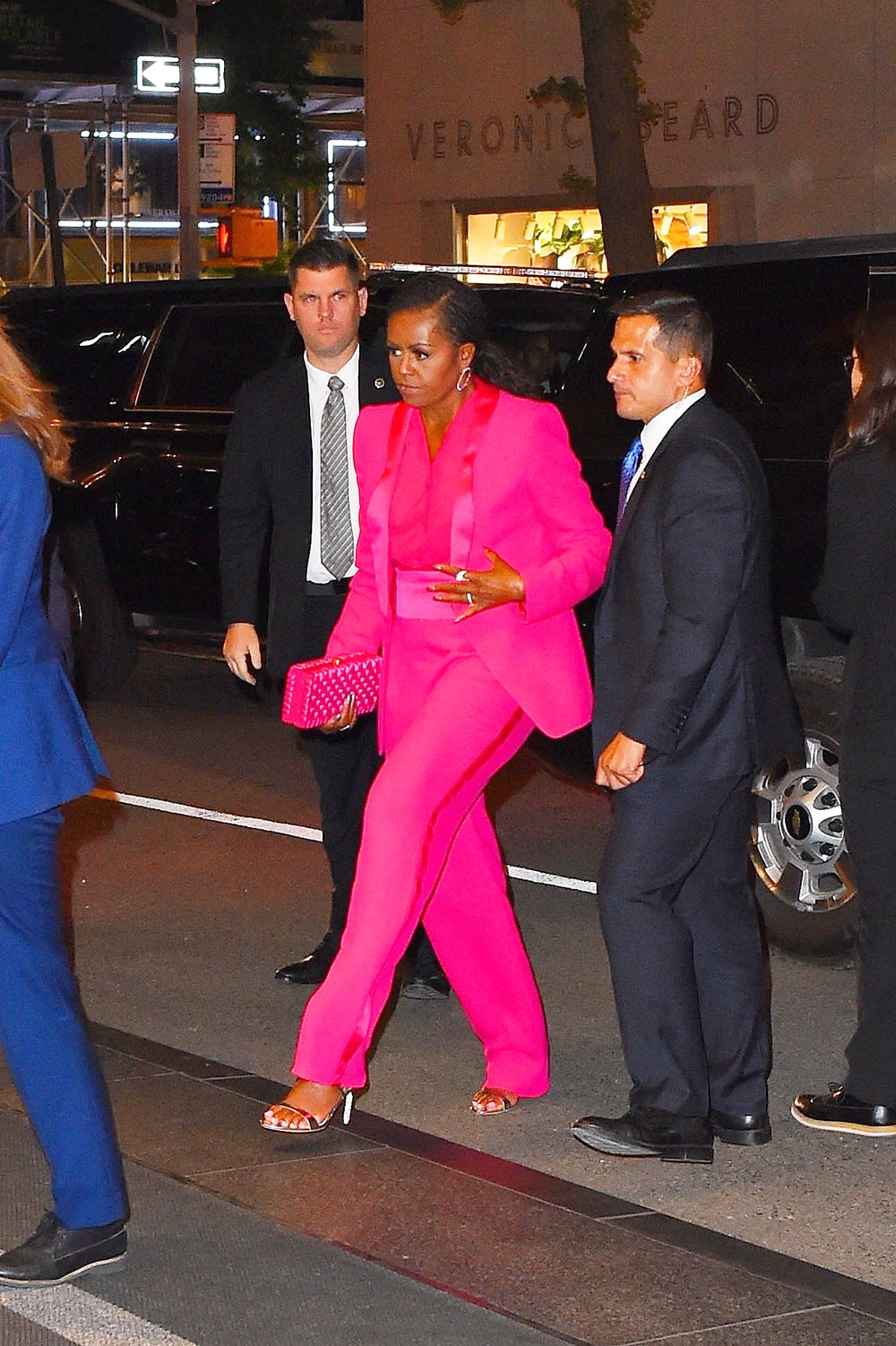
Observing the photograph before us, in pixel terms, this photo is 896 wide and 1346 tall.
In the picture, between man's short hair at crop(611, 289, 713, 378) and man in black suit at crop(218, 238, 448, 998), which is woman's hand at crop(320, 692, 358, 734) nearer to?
man in black suit at crop(218, 238, 448, 998)

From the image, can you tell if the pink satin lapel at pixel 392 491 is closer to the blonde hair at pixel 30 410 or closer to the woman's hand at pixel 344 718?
the woman's hand at pixel 344 718

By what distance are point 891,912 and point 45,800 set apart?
2193mm

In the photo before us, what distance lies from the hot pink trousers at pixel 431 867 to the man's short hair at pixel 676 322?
0.86 m

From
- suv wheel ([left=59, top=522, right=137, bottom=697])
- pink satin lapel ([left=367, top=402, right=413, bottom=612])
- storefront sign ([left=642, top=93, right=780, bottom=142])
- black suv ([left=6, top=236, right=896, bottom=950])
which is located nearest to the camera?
pink satin lapel ([left=367, top=402, right=413, bottom=612])

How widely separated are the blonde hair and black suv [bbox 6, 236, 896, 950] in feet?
A: 9.76

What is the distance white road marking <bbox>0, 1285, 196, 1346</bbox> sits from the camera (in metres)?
3.88

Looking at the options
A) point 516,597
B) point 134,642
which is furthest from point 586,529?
point 134,642

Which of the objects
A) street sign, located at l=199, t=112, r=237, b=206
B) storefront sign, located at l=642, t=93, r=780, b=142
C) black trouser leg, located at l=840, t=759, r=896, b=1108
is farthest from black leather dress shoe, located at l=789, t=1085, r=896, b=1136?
street sign, located at l=199, t=112, r=237, b=206

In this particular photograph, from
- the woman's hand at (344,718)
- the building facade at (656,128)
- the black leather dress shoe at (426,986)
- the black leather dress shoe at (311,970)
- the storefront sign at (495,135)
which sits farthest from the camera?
the storefront sign at (495,135)

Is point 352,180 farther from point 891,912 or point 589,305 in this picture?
point 891,912

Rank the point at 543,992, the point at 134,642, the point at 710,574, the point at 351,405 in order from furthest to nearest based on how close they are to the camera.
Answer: the point at 134,642, the point at 543,992, the point at 351,405, the point at 710,574

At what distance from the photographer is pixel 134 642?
1038 centimetres

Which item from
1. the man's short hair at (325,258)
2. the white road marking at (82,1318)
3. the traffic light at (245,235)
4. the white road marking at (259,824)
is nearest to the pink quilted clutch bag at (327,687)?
the man's short hair at (325,258)

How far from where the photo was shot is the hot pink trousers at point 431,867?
4.98 meters
